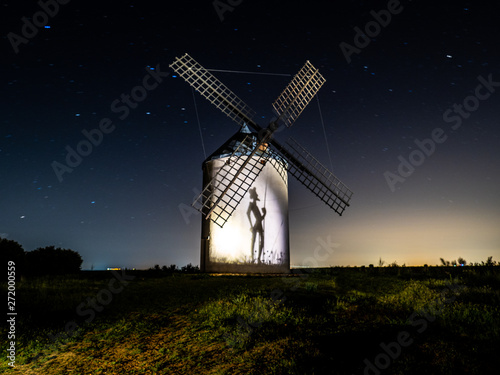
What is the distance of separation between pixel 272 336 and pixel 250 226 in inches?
573

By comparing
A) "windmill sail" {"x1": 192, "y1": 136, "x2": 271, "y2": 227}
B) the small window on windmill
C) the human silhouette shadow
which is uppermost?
the small window on windmill

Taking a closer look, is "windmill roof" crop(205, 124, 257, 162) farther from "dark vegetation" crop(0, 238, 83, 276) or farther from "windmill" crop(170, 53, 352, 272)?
"dark vegetation" crop(0, 238, 83, 276)

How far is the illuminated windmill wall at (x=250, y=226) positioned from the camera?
20055mm

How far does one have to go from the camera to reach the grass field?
4559 mm

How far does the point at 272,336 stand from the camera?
5.77 m

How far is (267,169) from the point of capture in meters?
21.4

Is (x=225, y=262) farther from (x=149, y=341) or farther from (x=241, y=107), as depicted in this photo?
(x=149, y=341)

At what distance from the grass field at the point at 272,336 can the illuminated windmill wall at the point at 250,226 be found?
10.9 metres

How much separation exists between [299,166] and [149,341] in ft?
57.8

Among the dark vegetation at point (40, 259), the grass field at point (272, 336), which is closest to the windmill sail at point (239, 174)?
the grass field at point (272, 336)

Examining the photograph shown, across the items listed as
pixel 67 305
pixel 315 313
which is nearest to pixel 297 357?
pixel 315 313

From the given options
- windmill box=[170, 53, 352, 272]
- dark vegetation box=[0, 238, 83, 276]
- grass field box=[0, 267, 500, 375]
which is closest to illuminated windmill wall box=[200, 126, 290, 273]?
windmill box=[170, 53, 352, 272]

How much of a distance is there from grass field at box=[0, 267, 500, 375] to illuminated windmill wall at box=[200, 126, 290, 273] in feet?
35.7

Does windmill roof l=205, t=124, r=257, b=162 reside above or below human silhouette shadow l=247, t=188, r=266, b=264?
above
